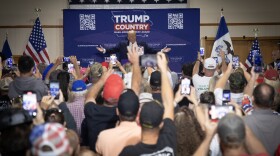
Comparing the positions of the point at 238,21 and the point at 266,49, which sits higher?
the point at 238,21

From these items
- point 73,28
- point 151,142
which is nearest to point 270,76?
point 151,142

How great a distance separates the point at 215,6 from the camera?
39.6 ft

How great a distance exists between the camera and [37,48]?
34.9 feet

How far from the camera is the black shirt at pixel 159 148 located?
2.78m

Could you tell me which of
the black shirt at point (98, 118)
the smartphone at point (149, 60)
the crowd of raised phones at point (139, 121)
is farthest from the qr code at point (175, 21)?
the black shirt at point (98, 118)

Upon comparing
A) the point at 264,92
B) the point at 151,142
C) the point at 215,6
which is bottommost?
the point at 151,142

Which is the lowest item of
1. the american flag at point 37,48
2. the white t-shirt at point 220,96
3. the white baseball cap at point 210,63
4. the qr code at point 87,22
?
the white t-shirt at point 220,96

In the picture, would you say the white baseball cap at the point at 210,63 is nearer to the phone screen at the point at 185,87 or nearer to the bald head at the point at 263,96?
the phone screen at the point at 185,87

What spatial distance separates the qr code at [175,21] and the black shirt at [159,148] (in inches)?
323

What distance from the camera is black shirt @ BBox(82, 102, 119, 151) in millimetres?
3777

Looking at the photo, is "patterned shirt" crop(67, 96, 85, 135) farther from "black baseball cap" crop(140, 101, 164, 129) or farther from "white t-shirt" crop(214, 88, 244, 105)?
"black baseball cap" crop(140, 101, 164, 129)

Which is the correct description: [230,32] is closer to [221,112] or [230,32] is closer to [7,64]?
[7,64]

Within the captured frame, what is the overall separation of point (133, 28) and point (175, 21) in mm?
1129

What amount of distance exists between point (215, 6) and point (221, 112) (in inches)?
374
